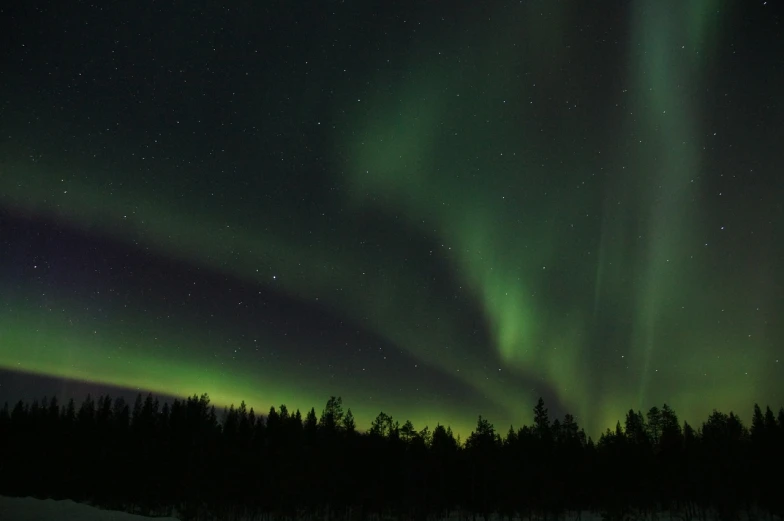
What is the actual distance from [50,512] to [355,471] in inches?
1865

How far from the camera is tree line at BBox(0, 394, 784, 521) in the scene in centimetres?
6731

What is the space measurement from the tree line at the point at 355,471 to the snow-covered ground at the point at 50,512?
3720 centimetres

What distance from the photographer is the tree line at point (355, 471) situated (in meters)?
67.3

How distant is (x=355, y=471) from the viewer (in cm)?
7119

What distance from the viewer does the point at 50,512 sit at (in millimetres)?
28328

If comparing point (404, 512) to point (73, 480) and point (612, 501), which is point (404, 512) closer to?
point (612, 501)

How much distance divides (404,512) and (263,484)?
22.4 metres

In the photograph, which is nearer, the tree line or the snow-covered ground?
the snow-covered ground

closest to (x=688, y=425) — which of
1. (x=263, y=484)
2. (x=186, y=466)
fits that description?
(x=263, y=484)

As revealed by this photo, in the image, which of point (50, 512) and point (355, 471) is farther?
point (355, 471)

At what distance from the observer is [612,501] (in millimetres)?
70250

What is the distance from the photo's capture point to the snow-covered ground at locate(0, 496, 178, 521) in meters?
26.6

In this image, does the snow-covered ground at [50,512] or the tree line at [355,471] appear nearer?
the snow-covered ground at [50,512]

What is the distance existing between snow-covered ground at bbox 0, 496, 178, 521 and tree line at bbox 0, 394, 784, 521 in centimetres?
3720
